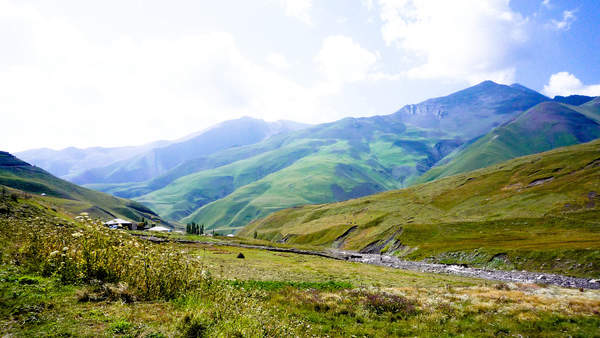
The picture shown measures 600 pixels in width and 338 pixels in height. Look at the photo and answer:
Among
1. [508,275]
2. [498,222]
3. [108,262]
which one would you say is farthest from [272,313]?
[498,222]

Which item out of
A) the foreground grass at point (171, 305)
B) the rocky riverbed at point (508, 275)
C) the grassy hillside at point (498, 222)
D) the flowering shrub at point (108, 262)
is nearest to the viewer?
the foreground grass at point (171, 305)

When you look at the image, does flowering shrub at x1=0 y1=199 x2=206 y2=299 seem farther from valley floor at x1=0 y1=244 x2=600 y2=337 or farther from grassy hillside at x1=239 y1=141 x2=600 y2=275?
grassy hillside at x1=239 y1=141 x2=600 y2=275

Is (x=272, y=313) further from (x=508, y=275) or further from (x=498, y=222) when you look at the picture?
(x=498, y=222)

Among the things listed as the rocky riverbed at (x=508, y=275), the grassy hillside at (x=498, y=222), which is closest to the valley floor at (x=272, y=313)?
the rocky riverbed at (x=508, y=275)

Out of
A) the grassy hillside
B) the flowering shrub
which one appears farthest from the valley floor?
the grassy hillside

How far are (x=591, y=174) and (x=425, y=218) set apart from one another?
57945mm

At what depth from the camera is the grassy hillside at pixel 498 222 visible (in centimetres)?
6014

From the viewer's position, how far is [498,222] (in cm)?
8981

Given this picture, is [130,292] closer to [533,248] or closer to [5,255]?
[5,255]

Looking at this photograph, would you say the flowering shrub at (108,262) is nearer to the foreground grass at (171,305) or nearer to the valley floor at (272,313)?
the foreground grass at (171,305)

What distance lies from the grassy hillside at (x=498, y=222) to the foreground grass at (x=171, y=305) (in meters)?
45.7

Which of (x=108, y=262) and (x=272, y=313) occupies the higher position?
(x=108, y=262)

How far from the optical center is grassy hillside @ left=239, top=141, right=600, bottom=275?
6014cm

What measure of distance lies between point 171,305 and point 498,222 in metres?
102
